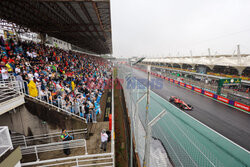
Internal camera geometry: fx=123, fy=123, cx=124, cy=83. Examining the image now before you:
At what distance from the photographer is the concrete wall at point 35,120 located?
5.04 meters

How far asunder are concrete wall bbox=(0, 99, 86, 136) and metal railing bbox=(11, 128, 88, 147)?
204 millimetres

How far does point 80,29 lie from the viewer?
1672cm

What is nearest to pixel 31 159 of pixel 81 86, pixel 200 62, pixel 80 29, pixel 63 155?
pixel 63 155

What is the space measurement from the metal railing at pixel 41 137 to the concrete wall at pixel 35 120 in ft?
0.67

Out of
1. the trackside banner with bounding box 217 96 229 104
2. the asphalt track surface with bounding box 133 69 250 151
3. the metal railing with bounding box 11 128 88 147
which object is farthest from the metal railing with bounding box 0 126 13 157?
the trackside banner with bounding box 217 96 229 104

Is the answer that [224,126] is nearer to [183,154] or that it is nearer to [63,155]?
[183,154]

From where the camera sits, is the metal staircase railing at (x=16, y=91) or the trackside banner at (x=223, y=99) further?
the trackside banner at (x=223, y=99)

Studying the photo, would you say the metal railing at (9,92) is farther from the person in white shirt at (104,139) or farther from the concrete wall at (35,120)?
the person in white shirt at (104,139)

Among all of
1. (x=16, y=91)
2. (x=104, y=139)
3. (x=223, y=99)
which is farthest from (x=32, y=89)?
(x=223, y=99)

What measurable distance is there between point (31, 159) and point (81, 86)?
19.5 feet

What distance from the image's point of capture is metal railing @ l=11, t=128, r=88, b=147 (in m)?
5.37

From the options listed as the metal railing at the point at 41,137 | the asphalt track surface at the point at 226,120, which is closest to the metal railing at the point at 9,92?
the metal railing at the point at 41,137

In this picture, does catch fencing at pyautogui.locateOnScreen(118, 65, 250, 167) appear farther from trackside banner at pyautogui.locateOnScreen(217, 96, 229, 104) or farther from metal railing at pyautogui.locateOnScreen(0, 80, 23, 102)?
trackside banner at pyautogui.locateOnScreen(217, 96, 229, 104)

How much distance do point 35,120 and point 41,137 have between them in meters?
0.92
